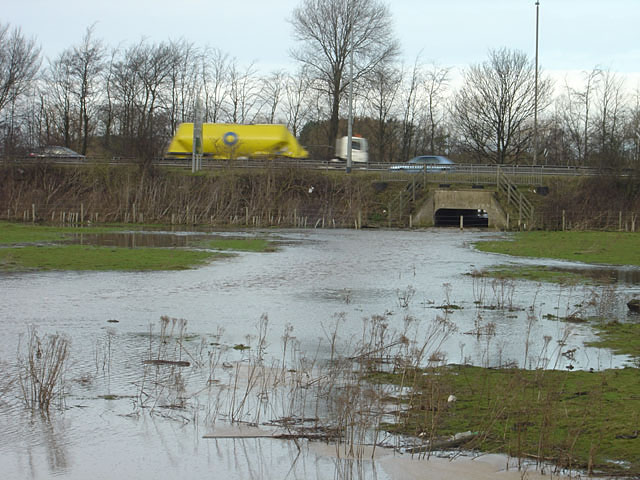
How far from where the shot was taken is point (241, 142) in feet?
200

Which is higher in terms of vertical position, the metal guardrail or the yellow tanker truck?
the yellow tanker truck

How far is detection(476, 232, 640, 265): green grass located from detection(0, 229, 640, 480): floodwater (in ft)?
8.52

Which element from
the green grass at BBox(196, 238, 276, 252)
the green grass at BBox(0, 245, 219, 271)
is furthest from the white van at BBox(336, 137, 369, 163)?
the green grass at BBox(0, 245, 219, 271)

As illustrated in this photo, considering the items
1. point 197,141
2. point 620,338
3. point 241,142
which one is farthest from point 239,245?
point 241,142

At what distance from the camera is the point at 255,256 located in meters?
27.5

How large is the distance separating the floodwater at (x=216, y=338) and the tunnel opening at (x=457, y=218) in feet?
91.3

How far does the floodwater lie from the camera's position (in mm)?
7078

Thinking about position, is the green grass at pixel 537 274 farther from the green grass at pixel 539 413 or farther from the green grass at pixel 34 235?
the green grass at pixel 34 235

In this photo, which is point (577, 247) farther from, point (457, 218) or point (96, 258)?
point (457, 218)

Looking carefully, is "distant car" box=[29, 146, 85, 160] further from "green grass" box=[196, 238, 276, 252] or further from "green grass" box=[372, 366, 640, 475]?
"green grass" box=[372, 366, 640, 475]

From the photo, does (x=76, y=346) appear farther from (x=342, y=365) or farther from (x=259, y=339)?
(x=342, y=365)

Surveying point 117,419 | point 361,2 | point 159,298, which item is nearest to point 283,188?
point 361,2

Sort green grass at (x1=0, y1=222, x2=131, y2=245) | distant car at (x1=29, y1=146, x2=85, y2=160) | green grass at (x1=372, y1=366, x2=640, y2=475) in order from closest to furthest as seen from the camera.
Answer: green grass at (x1=372, y1=366, x2=640, y2=475) < green grass at (x1=0, y1=222, x2=131, y2=245) < distant car at (x1=29, y1=146, x2=85, y2=160)

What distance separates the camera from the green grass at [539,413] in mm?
6980
